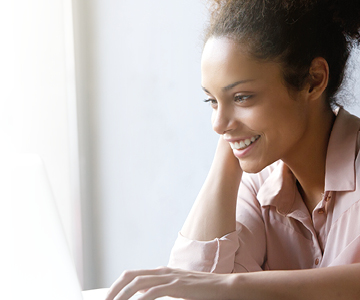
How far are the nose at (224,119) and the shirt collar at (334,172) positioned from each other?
0.21 metres

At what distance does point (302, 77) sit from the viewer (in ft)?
3.19

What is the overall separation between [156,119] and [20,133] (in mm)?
477

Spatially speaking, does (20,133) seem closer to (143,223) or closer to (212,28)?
(143,223)

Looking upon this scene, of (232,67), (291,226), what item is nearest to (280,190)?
(291,226)

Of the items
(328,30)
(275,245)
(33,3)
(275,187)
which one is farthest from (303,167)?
(33,3)

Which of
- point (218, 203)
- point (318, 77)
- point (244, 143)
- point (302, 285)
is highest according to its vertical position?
point (318, 77)

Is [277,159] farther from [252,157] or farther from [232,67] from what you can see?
[232,67]

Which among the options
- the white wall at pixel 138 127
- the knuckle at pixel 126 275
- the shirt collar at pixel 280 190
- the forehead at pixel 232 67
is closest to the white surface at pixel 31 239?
the knuckle at pixel 126 275

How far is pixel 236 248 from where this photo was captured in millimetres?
1060

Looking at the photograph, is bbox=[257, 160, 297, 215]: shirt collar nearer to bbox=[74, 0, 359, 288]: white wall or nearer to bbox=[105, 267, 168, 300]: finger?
bbox=[105, 267, 168, 300]: finger

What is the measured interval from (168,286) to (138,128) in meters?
1.05

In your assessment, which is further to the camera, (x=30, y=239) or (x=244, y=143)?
(x=244, y=143)

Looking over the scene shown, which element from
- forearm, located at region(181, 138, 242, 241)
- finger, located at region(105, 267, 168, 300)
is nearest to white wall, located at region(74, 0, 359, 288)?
forearm, located at region(181, 138, 242, 241)

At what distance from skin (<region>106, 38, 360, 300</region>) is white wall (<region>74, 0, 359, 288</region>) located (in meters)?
0.52
